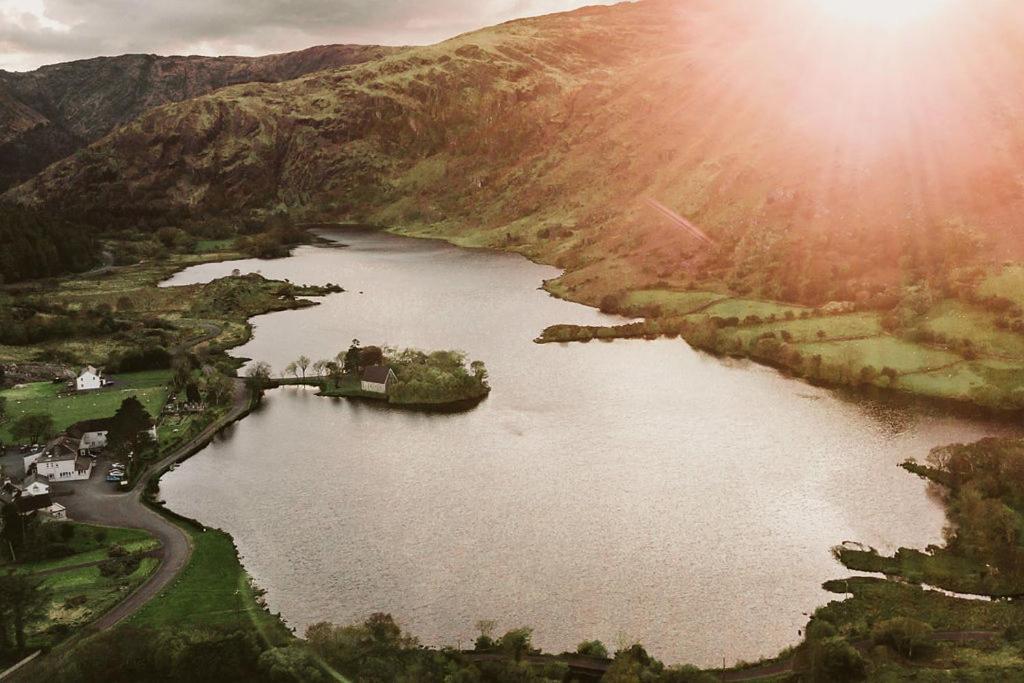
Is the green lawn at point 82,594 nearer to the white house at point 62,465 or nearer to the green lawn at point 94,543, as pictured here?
the green lawn at point 94,543

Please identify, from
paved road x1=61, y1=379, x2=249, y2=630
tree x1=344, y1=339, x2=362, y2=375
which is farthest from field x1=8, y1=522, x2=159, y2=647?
tree x1=344, y1=339, x2=362, y2=375

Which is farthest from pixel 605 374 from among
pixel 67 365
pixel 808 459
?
pixel 67 365

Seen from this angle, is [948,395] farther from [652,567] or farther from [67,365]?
[67,365]

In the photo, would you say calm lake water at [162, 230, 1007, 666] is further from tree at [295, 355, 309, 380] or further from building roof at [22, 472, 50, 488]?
building roof at [22, 472, 50, 488]

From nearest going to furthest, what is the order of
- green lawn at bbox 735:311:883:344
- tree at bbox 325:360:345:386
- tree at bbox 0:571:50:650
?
tree at bbox 0:571:50:650 → tree at bbox 325:360:345:386 → green lawn at bbox 735:311:883:344

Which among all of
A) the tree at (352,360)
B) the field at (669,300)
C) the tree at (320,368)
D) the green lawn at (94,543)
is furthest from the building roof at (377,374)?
the field at (669,300)

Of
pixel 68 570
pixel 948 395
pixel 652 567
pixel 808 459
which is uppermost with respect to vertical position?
pixel 948 395
